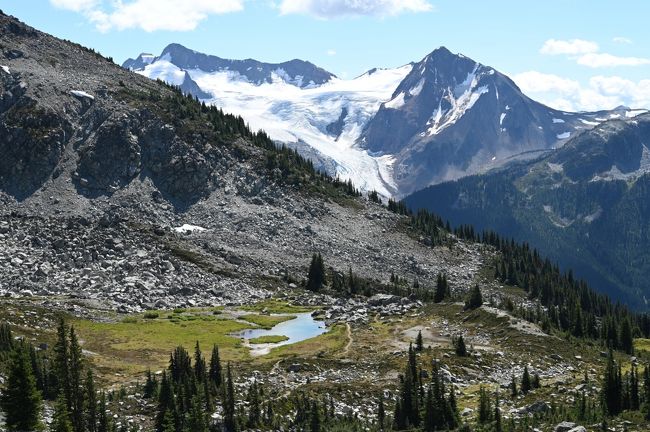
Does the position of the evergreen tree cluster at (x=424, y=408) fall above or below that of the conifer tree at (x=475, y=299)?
below

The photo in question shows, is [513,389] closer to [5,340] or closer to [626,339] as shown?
[626,339]

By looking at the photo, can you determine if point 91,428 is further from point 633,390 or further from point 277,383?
point 633,390

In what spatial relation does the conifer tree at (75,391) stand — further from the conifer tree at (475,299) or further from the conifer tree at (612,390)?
the conifer tree at (475,299)

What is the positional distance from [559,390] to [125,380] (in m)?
48.4

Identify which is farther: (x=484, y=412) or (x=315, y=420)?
(x=315, y=420)

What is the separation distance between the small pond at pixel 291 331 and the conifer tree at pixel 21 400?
5649 cm

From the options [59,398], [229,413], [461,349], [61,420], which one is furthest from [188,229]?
[61,420]

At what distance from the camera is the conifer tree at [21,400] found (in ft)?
196

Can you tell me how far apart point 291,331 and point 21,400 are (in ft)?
240

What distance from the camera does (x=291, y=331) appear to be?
5148 inches

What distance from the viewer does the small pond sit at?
394ft

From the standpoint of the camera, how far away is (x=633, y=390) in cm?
7144

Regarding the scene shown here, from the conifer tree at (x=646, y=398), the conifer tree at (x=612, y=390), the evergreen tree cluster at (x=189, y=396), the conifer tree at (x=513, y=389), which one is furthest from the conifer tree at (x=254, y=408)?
the conifer tree at (x=646, y=398)

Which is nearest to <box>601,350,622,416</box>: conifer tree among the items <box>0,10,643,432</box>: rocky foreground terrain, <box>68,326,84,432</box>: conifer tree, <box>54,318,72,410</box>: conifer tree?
<box>0,10,643,432</box>: rocky foreground terrain
